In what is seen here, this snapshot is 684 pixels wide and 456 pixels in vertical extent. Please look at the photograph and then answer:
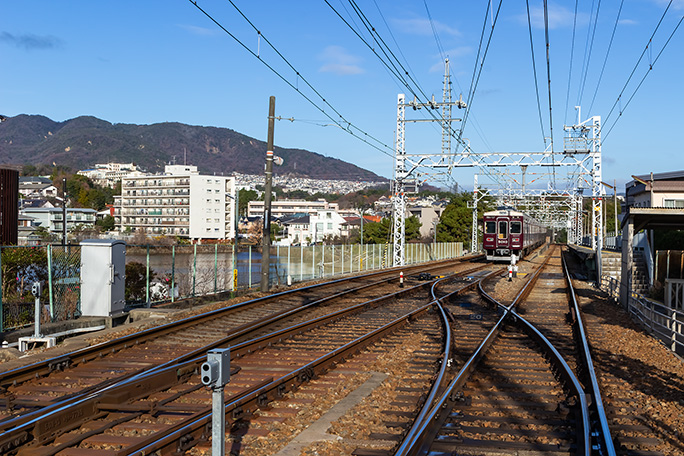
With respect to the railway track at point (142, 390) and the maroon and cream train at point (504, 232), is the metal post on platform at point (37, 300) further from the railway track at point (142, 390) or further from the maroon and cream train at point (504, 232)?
the maroon and cream train at point (504, 232)

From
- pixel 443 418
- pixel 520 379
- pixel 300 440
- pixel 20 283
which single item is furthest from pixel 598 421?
pixel 20 283

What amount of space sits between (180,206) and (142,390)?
101m

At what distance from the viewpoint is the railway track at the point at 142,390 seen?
5715 mm

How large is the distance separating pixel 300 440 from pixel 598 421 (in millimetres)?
3020

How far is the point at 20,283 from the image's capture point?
55.4ft

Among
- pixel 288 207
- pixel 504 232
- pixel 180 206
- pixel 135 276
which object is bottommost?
pixel 135 276

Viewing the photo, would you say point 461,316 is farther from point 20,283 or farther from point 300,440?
point 20,283

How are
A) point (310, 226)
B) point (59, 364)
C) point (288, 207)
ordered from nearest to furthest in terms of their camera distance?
point (59, 364) < point (310, 226) < point (288, 207)

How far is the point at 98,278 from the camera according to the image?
515 inches

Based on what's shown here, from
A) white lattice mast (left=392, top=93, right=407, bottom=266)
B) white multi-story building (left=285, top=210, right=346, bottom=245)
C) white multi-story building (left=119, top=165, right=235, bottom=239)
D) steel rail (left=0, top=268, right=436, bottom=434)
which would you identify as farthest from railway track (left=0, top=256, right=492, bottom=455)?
white multi-story building (left=285, top=210, right=346, bottom=245)

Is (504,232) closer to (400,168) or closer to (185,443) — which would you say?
(400,168)

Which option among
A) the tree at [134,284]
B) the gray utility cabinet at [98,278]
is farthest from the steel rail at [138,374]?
the tree at [134,284]

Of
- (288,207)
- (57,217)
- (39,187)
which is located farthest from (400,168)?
(288,207)

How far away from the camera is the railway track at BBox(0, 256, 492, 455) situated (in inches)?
225
